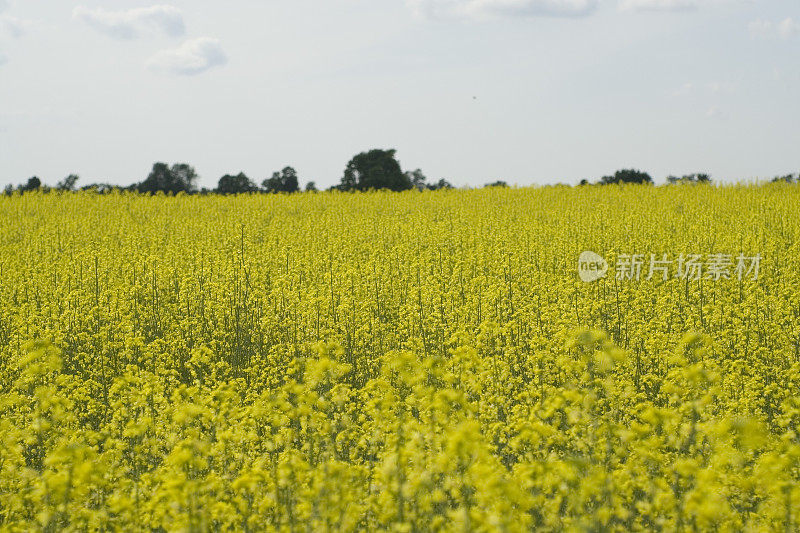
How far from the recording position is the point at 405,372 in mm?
5605

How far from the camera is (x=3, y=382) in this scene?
30.2ft

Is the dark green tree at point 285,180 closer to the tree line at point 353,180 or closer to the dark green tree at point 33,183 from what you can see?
the tree line at point 353,180

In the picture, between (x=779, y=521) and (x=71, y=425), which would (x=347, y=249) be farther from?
(x=779, y=521)

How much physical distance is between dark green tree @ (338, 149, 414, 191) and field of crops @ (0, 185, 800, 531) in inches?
780

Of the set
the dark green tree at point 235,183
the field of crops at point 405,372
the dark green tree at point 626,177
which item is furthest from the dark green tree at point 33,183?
the dark green tree at point 626,177

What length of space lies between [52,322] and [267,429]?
532 cm

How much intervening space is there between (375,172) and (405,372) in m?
40.0

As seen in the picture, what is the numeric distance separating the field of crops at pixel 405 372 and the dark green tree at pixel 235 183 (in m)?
22.3

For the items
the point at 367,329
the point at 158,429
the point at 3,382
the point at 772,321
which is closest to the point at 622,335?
the point at 772,321

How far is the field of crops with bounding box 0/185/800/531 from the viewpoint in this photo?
471 cm

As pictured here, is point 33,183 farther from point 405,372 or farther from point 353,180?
point 405,372

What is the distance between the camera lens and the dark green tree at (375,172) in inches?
1761

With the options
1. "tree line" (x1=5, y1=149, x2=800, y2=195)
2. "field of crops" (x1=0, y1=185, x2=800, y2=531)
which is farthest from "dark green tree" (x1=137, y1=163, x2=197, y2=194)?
"field of crops" (x1=0, y1=185, x2=800, y2=531)

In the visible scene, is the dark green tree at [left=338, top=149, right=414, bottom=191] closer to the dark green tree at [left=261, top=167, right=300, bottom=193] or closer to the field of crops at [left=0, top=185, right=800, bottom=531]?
the dark green tree at [left=261, top=167, right=300, bottom=193]
